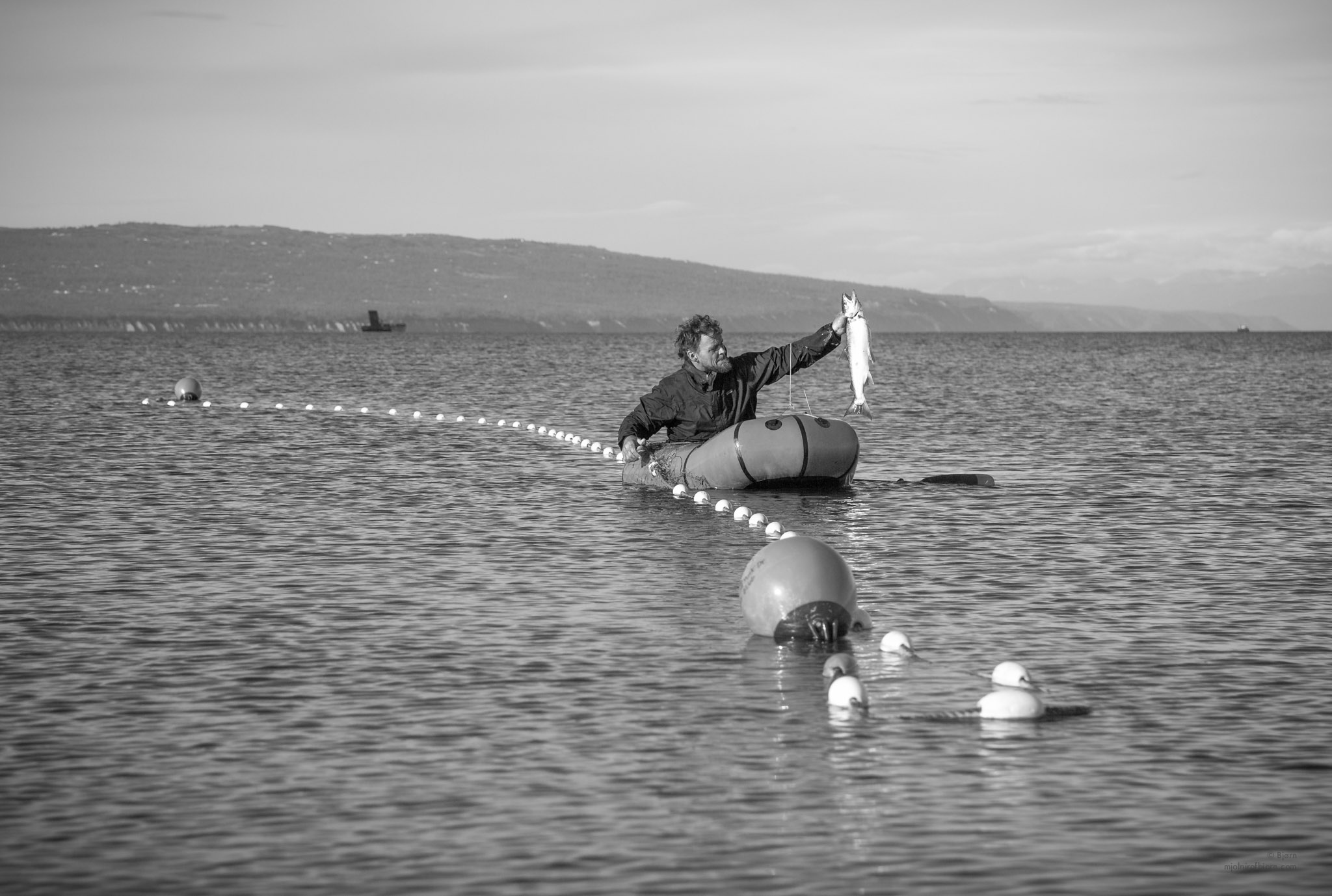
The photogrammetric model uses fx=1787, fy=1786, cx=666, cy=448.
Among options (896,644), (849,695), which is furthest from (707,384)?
(849,695)

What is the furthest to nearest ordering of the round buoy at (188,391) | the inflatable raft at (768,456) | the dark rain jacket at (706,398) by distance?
the round buoy at (188,391)
the inflatable raft at (768,456)
the dark rain jacket at (706,398)

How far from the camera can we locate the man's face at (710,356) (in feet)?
68.6

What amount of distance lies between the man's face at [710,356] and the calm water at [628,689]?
1780 mm

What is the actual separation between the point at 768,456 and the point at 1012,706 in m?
11.3

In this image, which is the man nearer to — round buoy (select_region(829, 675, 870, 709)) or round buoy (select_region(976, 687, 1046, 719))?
round buoy (select_region(829, 675, 870, 709))

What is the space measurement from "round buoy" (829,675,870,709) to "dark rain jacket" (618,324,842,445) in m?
10.4

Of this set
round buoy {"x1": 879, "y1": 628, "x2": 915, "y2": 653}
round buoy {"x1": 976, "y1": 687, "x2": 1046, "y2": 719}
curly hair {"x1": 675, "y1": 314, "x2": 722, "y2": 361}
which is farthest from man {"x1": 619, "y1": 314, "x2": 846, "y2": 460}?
round buoy {"x1": 976, "y1": 687, "x2": 1046, "y2": 719}

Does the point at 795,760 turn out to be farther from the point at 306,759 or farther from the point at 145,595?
the point at 145,595

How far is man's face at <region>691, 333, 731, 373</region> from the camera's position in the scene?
20.9 m

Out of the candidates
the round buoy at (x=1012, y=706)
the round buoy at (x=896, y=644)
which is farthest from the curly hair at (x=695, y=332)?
the round buoy at (x=1012, y=706)

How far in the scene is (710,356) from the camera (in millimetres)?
20984

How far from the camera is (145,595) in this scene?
15.1 metres

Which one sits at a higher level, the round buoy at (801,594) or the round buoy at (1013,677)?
the round buoy at (801,594)

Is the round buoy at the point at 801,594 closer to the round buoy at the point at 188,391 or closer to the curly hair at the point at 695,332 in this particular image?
the curly hair at the point at 695,332
